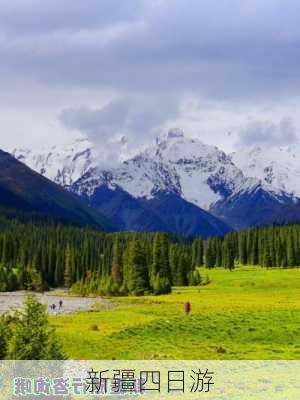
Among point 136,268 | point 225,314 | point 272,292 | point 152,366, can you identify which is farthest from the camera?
point 136,268

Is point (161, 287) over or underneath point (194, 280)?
underneath

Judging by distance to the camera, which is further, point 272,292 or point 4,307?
point 272,292

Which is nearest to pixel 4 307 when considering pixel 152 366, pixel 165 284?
pixel 165 284

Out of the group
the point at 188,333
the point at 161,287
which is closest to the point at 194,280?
the point at 161,287

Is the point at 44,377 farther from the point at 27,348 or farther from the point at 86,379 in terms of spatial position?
the point at 86,379

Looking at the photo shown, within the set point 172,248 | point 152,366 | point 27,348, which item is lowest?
point 152,366

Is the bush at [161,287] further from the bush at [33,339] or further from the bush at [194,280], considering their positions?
the bush at [33,339]

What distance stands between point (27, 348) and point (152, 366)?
57.0ft

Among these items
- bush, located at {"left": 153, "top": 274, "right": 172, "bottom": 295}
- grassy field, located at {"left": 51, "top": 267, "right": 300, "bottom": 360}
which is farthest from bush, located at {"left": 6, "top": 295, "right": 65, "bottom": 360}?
bush, located at {"left": 153, "top": 274, "right": 172, "bottom": 295}

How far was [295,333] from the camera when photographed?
61500 mm

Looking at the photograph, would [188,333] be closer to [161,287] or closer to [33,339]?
[33,339]

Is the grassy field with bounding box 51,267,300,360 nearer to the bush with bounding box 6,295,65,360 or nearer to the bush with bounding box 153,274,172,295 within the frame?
the bush with bounding box 6,295,65,360

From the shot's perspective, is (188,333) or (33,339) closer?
(33,339)

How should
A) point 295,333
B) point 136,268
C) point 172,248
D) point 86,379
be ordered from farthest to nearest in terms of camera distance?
point 172,248 → point 136,268 → point 295,333 → point 86,379
